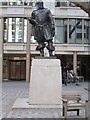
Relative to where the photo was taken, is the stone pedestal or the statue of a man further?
the statue of a man

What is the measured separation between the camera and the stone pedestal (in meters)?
14.5

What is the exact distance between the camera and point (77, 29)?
152 ft

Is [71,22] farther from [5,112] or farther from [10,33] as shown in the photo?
[5,112]

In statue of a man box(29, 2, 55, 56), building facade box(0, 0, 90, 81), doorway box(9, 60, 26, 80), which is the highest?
statue of a man box(29, 2, 55, 56)

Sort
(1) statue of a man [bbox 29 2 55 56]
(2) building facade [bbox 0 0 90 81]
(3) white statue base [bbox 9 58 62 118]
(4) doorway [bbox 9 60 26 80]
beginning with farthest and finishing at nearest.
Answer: (4) doorway [bbox 9 60 26 80] < (2) building facade [bbox 0 0 90 81] < (1) statue of a man [bbox 29 2 55 56] < (3) white statue base [bbox 9 58 62 118]

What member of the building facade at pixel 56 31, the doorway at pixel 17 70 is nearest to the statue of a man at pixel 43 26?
the building facade at pixel 56 31

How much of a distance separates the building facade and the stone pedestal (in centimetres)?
2703

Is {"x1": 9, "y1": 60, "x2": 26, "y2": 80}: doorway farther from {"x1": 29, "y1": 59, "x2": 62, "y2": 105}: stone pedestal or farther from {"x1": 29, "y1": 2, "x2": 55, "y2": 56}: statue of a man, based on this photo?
{"x1": 29, "y1": 59, "x2": 62, "y2": 105}: stone pedestal

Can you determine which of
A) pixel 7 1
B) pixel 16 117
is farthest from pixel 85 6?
pixel 7 1

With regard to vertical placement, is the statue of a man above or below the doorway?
above

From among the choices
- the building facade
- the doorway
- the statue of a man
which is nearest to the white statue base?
the statue of a man

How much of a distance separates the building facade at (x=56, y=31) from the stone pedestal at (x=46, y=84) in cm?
2703

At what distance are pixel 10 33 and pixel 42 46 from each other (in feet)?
102

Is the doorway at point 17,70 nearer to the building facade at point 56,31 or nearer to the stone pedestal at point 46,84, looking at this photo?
the building facade at point 56,31
